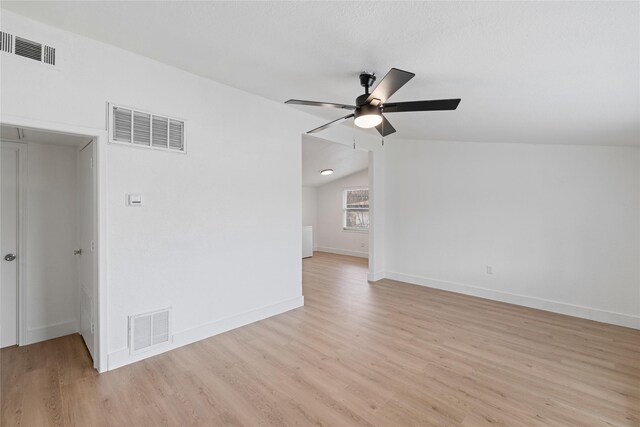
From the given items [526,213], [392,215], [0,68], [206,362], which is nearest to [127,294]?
[206,362]

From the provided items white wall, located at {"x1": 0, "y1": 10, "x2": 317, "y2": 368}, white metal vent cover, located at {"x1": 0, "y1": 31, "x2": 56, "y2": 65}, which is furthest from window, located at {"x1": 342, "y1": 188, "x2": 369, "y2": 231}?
white metal vent cover, located at {"x1": 0, "y1": 31, "x2": 56, "y2": 65}

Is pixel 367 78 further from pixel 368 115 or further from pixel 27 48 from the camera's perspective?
pixel 27 48

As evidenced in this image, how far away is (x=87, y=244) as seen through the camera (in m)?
2.77

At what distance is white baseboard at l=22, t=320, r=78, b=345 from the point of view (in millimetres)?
2921

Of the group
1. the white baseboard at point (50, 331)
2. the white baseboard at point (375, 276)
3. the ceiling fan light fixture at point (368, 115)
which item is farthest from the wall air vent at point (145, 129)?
the white baseboard at point (375, 276)

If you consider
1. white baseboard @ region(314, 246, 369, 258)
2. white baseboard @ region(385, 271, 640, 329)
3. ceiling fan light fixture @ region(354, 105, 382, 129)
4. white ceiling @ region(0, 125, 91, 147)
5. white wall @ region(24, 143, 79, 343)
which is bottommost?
white baseboard @ region(385, 271, 640, 329)

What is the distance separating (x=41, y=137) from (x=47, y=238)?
1.03 metres

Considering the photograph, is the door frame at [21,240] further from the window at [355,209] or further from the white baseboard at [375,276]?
the window at [355,209]

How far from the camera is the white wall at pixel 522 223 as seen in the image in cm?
358

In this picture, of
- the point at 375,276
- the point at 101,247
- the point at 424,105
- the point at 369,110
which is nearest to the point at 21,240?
the point at 101,247

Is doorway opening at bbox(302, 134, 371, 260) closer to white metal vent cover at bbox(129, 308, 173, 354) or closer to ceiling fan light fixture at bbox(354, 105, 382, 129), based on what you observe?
ceiling fan light fixture at bbox(354, 105, 382, 129)

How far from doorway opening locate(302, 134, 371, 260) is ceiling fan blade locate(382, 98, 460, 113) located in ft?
14.6

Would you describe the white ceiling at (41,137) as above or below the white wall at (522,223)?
above

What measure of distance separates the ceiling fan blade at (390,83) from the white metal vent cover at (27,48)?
243 cm
